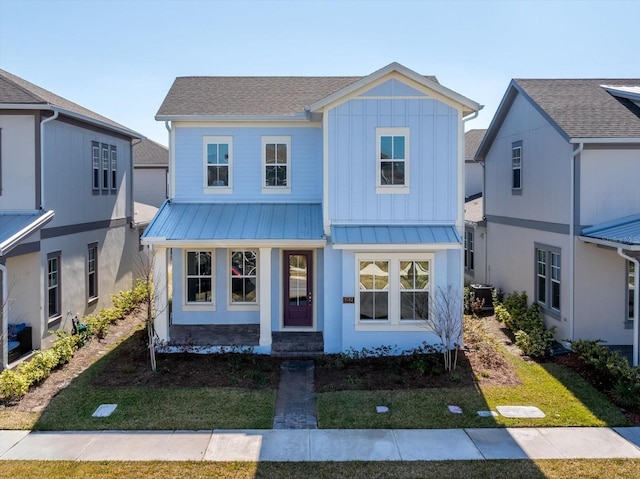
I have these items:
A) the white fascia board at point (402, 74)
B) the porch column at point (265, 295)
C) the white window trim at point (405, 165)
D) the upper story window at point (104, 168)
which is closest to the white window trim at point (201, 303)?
the porch column at point (265, 295)

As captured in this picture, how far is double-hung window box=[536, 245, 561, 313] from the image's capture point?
15.0m

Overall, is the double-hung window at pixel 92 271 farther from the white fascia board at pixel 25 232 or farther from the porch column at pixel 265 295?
the porch column at pixel 265 295

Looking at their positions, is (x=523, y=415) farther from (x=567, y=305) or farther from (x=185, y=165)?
(x=185, y=165)

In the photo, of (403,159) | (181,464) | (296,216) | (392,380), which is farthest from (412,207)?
(181,464)

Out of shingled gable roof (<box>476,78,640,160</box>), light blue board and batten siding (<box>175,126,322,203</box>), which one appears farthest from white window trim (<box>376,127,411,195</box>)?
shingled gable roof (<box>476,78,640,160</box>)

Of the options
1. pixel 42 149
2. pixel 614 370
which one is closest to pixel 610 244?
pixel 614 370

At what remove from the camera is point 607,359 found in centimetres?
1169

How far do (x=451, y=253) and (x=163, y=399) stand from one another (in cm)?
762

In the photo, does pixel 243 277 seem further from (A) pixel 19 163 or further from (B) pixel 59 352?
(A) pixel 19 163

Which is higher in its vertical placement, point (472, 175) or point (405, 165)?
point (472, 175)

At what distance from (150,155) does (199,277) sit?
17760 mm

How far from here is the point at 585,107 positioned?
15.4 meters

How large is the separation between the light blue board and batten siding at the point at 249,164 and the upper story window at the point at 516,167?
6.60m

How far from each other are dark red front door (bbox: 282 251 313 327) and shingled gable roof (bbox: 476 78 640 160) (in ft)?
25.0
